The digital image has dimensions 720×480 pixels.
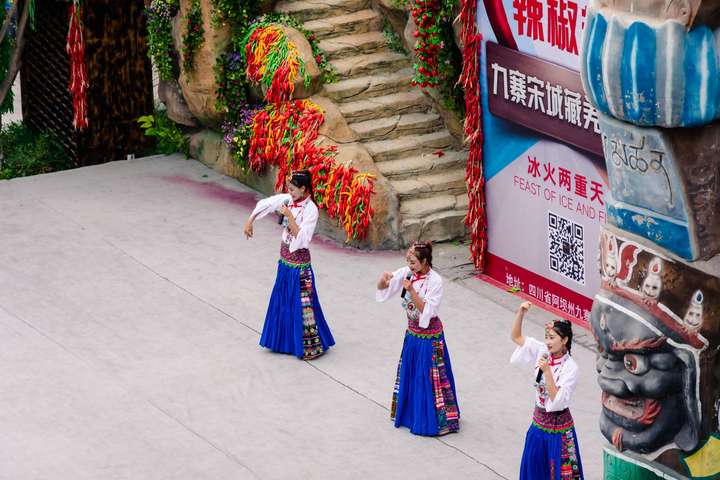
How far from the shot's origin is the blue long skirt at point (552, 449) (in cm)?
957

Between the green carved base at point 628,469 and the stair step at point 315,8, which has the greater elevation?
the stair step at point 315,8

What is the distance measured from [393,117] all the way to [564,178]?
2870mm

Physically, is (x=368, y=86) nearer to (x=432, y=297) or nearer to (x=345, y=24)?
(x=345, y=24)

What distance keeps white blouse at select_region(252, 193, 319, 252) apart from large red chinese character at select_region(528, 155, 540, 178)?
2272 millimetres

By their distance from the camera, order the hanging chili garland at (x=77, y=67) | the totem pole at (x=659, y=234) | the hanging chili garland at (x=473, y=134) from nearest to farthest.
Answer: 1. the totem pole at (x=659, y=234)
2. the hanging chili garland at (x=473, y=134)
3. the hanging chili garland at (x=77, y=67)

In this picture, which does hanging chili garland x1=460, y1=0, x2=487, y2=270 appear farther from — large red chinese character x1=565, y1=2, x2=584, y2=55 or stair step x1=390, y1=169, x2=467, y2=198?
large red chinese character x1=565, y1=2, x2=584, y2=55

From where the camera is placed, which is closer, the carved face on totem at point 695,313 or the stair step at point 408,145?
the carved face on totem at point 695,313

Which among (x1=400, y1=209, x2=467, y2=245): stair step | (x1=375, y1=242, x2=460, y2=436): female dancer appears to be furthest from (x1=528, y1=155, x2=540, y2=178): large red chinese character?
(x1=375, y1=242, x2=460, y2=436): female dancer

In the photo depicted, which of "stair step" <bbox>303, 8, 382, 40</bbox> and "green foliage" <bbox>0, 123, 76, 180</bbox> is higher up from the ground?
"stair step" <bbox>303, 8, 382, 40</bbox>

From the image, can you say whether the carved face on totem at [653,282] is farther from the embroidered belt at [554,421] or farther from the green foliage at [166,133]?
the green foliage at [166,133]

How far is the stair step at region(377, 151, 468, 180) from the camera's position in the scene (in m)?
14.7

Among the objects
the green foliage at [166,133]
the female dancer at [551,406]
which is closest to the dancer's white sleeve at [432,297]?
the female dancer at [551,406]

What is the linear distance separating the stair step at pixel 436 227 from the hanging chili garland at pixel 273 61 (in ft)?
6.23

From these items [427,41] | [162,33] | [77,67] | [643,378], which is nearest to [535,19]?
[427,41]
